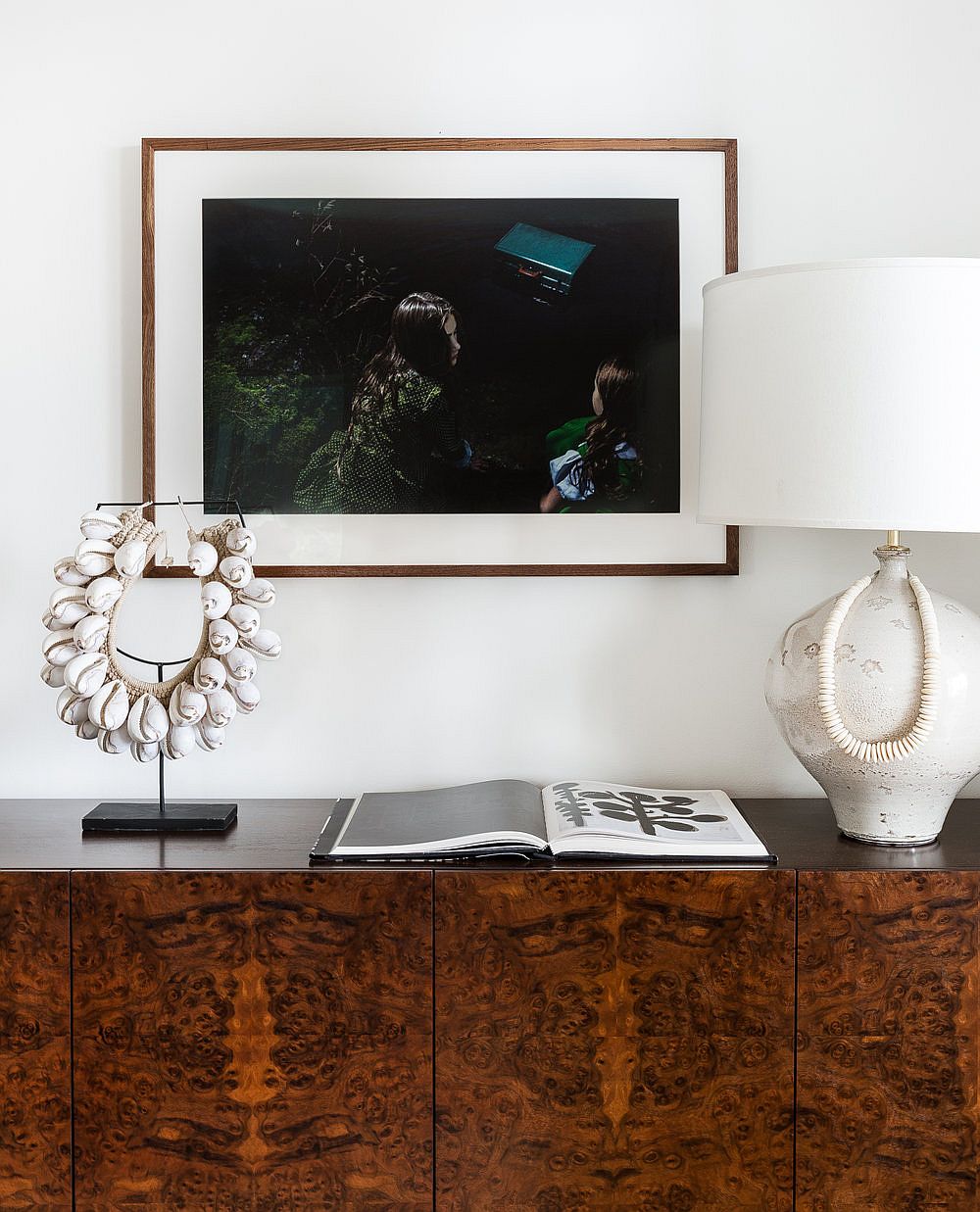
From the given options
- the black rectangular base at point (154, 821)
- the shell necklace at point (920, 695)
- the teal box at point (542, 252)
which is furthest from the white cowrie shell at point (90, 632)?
the shell necklace at point (920, 695)

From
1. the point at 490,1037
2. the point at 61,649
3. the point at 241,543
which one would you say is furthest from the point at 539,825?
the point at 61,649

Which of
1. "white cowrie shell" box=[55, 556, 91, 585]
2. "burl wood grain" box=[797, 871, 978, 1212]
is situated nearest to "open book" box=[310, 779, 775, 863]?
"burl wood grain" box=[797, 871, 978, 1212]

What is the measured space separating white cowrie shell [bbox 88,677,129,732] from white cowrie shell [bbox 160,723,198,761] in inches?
2.2

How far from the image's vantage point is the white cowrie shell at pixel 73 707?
51.1 inches

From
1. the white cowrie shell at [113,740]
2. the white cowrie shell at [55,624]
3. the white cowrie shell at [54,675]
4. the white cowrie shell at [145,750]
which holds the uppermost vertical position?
the white cowrie shell at [55,624]

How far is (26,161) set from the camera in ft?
4.95

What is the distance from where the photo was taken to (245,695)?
1318 millimetres

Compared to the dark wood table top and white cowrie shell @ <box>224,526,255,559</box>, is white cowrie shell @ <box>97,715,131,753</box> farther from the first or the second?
white cowrie shell @ <box>224,526,255,559</box>

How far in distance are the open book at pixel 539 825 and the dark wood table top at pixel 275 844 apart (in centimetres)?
2

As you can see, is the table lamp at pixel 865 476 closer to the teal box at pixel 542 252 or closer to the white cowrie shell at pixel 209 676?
the teal box at pixel 542 252

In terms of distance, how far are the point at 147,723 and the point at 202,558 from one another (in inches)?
8.4

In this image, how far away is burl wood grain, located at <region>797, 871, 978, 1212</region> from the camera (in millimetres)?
1171

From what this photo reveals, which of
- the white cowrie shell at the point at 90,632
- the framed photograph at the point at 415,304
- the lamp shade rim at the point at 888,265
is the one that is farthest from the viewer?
the framed photograph at the point at 415,304

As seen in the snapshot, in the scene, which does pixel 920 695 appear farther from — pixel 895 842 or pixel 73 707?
pixel 73 707
